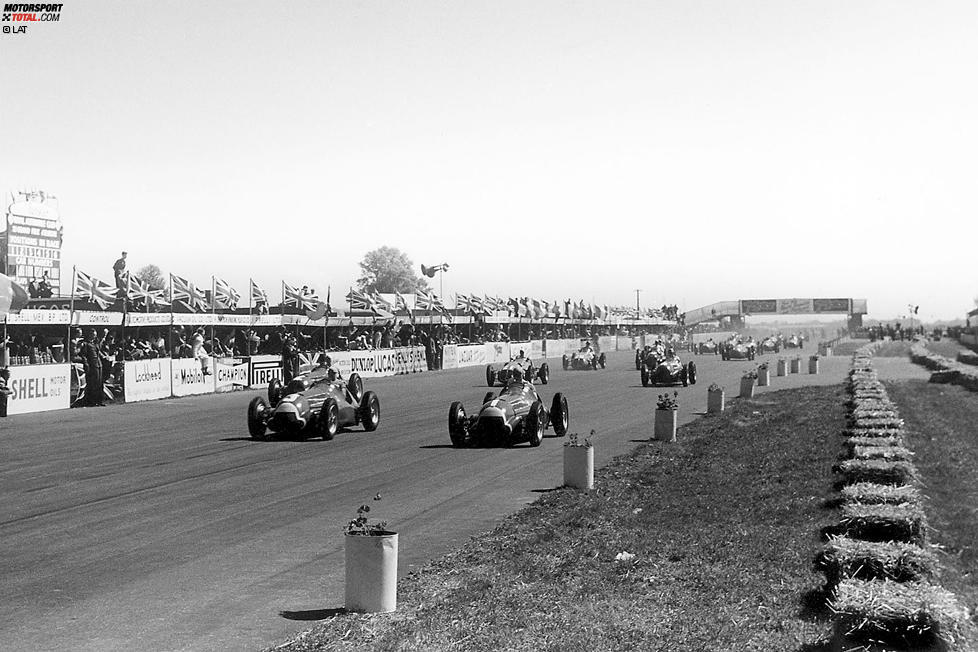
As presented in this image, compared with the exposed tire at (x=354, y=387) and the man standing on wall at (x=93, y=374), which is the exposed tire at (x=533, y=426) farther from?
the man standing on wall at (x=93, y=374)

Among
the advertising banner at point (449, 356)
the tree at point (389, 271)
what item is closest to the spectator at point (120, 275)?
the advertising banner at point (449, 356)

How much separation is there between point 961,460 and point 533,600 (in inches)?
410

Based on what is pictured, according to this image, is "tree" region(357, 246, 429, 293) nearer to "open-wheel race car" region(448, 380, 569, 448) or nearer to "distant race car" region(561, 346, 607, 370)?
"distant race car" region(561, 346, 607, 370)

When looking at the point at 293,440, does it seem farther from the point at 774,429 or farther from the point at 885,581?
the point at 885,581

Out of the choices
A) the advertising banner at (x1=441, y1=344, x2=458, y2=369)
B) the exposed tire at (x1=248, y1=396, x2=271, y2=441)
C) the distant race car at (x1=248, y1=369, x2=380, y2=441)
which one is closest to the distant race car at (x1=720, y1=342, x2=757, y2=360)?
the advertising banner at (x1=441, y1=344, x2=458, y2=369)

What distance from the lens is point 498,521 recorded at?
38.0ft

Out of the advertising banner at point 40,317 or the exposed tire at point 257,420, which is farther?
the advertising banner at point 40,317

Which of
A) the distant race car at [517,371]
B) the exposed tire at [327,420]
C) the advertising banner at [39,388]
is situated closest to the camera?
the exposed tire at [327,420]

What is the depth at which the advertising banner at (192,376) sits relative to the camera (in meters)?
31.7

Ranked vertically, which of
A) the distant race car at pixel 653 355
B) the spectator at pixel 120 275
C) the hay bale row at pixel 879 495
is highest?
the spectator at pixel 120 275

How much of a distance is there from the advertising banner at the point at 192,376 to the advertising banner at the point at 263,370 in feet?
7.86

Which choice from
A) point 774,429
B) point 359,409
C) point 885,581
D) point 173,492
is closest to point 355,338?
point 359,409

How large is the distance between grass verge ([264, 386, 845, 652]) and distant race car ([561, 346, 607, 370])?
37.5m

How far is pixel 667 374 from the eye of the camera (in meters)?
38.7
